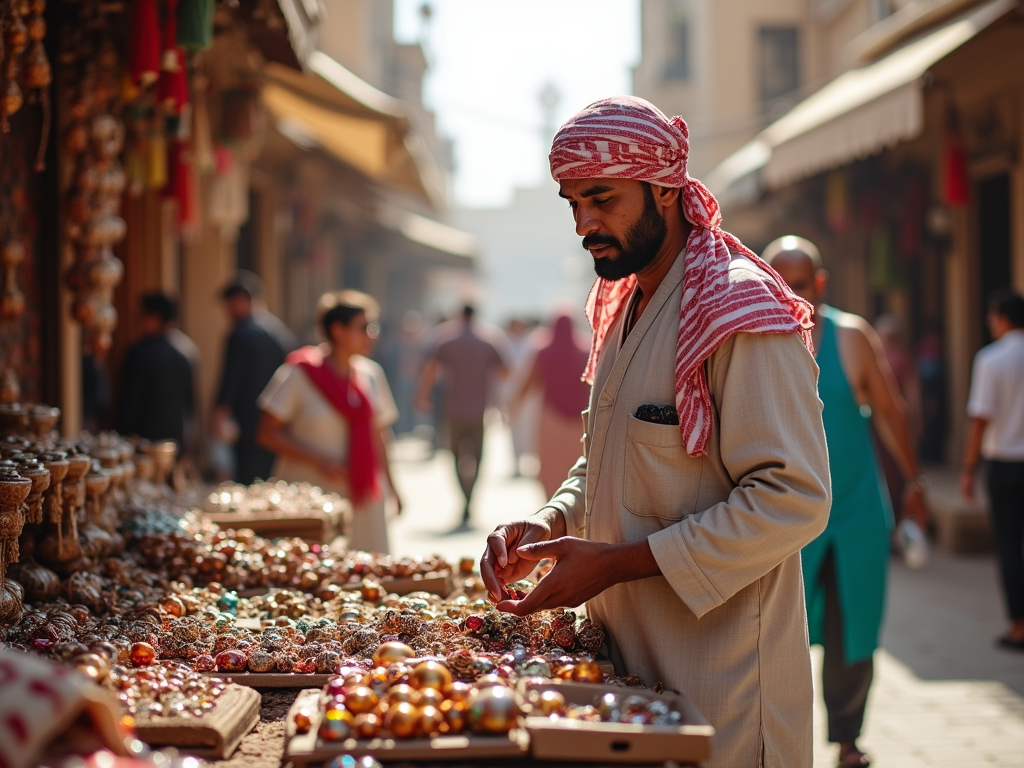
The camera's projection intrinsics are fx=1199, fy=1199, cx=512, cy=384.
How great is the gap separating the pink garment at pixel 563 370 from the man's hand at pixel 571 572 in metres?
5.81

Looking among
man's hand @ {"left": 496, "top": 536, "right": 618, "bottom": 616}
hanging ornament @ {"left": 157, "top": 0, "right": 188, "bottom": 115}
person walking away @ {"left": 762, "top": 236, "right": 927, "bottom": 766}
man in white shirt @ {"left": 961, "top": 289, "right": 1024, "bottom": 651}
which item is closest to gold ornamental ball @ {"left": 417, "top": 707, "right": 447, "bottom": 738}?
man's hand @ {"left": 496, "top": 536, "right": 618, "bottom": 616}

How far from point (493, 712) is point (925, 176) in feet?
36.8

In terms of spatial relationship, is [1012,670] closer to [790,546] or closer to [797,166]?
[790,546]

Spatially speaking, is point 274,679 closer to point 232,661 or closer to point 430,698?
point 232,661

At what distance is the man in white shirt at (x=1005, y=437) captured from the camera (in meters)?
6.33

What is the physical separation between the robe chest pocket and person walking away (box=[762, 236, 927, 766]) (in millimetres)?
2073

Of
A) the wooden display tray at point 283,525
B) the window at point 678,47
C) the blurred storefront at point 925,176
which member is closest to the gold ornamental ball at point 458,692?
the wooden display tray at point 283,525

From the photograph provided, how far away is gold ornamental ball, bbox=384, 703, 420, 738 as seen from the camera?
187 cm

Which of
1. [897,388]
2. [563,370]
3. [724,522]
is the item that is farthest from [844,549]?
[897,388]

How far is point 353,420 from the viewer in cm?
583

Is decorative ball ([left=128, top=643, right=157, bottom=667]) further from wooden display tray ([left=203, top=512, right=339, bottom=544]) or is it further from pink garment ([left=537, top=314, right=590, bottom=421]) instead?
pink garment ([left=537, top=314, right=590, bottom=421])

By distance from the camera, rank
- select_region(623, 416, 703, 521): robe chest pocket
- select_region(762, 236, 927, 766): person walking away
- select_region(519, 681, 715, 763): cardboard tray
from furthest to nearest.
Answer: select_region(762, 236, 927, 766): person walking away, select_region(623, 416, 703, 521): robe chest pocket, select_region(519, 681, 715, 763): cardboard tray

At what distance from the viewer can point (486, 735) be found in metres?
1.88

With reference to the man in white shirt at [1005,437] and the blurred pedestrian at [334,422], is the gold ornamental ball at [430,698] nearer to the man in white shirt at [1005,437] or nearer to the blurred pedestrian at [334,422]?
the blurred pedestrian at [334,422]
